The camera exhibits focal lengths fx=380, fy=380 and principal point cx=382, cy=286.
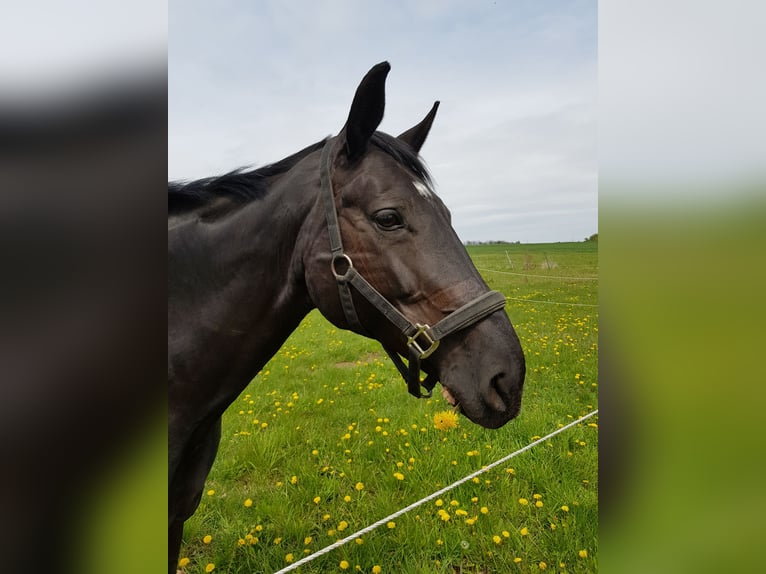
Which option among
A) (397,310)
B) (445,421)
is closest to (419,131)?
(397,310)

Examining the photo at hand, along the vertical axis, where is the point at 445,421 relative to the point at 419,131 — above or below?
below

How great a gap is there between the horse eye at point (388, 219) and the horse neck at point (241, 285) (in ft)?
1.06

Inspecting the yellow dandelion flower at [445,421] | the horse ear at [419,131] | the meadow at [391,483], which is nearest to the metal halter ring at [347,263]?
the horse ear at [419,131]

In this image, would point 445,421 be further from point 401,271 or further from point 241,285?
point 241,285

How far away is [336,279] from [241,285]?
1.34 feet

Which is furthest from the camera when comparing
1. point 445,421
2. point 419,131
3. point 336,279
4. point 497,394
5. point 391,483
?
point 445,421

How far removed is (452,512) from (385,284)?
2297 mm

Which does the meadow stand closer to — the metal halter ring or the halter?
the halter

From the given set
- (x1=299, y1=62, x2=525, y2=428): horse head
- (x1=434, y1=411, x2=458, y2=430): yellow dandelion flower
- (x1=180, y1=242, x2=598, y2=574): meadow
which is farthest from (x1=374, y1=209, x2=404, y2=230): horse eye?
(x1=434, y1=411, x2=458, y2=430): yellow dandelion flower

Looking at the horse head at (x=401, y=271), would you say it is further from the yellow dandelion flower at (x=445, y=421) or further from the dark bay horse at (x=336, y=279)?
the yellow dandelion flower at (x=445, y=421)

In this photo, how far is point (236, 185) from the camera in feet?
5.69

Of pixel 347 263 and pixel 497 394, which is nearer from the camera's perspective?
pixel 497 394
